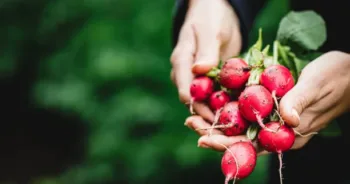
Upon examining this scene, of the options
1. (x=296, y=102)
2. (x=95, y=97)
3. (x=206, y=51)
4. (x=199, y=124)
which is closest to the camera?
(x=296, y=102)

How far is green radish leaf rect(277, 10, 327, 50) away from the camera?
1.58 metres

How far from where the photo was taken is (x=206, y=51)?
1.57 m

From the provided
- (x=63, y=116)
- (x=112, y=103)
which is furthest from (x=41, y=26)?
(x=112, y=103)

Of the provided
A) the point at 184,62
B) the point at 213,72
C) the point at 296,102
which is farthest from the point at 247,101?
the point at 184,62

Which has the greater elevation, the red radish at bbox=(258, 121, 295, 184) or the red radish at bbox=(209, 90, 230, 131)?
the red radish at bbox=(209, 90, 230, 131)

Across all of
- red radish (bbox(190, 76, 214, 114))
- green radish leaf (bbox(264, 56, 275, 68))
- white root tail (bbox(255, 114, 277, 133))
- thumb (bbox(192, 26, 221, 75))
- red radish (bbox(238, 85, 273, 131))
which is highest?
thumb (bbox(192, 26, 221, 75))

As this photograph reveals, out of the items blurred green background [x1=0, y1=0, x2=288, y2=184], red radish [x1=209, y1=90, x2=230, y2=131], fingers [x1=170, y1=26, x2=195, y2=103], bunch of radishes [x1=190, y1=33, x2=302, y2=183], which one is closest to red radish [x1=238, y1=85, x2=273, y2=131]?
bunch of radishes [x1=190, y1=33, x2=302, y2=183]

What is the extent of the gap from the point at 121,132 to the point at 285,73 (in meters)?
1.75

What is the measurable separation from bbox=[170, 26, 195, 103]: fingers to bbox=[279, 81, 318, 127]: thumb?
41 centimetres

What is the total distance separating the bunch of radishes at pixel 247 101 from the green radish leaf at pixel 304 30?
14cm

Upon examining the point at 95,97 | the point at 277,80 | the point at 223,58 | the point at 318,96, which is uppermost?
the point at 95,97

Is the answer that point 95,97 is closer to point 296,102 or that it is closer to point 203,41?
point 203,41

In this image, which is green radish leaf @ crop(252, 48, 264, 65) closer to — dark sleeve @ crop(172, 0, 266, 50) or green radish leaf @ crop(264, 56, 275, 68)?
green radish leaf @ crop(264, 56, 275, 68)

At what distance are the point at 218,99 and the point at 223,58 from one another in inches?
11.3
